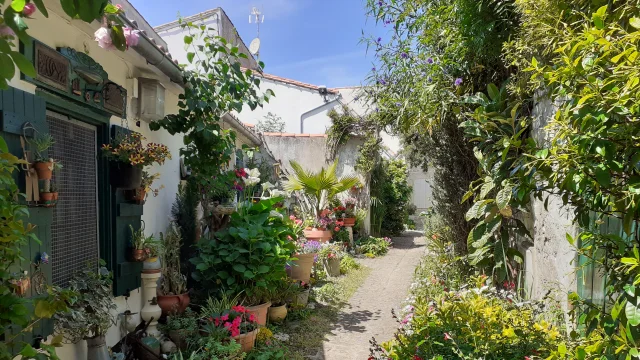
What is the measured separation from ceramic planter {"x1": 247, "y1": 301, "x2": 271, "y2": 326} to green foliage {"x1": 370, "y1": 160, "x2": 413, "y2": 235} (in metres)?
7.16

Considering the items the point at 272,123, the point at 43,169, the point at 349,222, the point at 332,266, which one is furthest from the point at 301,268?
the point at 272,123

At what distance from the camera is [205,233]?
5.47 m

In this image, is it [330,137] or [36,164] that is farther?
[330,137]

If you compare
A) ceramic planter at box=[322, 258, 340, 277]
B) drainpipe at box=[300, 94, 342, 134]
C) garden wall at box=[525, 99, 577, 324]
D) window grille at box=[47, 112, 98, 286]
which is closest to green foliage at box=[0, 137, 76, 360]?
window grille at box=[47, 112, 98, 286]

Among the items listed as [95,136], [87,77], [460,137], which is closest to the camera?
[87,77]

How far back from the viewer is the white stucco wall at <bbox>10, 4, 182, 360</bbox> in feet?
8.82

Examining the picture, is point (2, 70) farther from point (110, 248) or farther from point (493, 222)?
point (493, 222)

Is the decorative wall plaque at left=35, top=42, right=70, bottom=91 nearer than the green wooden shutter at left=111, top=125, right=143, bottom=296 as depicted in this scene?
Yes

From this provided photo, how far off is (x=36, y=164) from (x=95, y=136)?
39.1 inches

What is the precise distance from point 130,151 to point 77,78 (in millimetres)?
697

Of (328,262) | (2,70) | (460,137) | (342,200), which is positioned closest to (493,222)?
(460,137)

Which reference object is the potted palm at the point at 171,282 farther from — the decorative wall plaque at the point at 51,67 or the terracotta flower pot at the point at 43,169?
the decorative wall plaque at the point at 51,67

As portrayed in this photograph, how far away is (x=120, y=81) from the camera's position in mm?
3758

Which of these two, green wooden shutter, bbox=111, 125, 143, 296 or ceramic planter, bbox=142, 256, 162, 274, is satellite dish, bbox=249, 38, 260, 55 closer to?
green wooden shutter, bbox=111, 125, 143, 296
